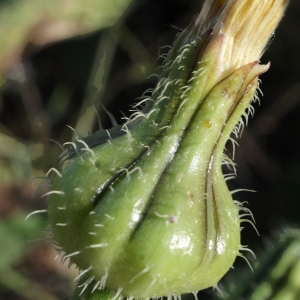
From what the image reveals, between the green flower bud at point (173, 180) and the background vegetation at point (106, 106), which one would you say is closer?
the green flower bud at point (173, 180)

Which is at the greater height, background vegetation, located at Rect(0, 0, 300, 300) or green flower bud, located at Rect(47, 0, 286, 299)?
green flower bud, located at Rect(47, 0, 286, 299)

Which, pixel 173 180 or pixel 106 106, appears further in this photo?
pixel 106 106

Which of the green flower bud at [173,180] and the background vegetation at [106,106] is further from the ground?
the green flower bud at [173,180]

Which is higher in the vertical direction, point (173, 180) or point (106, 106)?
point (173, 180)
